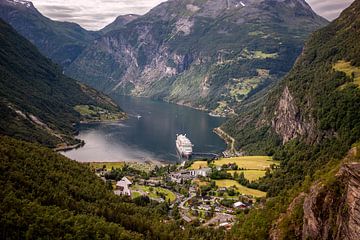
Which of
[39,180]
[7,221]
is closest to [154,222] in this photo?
[39,180]

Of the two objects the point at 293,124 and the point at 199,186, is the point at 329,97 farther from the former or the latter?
the point at 199,186

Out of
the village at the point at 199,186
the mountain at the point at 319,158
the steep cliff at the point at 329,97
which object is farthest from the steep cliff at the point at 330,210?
the steep cliff at the point at 329,97

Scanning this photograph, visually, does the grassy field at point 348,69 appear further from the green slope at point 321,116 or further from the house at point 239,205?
the house at point 239,205

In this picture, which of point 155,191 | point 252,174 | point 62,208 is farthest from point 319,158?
point 62,208

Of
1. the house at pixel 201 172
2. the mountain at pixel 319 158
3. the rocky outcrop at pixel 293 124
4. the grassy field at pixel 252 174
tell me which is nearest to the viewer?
the mountain at pixel 319 158

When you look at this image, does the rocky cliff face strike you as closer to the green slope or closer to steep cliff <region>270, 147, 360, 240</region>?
steep cliff <region>270, 147, 360, 240</region>

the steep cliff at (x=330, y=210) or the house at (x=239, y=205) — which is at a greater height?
the steep cliff at (x=330, y=210)
